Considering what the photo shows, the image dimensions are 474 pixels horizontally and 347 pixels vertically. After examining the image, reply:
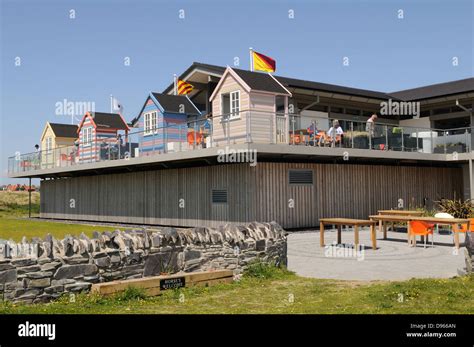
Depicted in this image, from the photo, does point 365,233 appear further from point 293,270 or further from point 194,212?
point 293,270

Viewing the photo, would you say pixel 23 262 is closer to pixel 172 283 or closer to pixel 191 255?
pixel 172 283

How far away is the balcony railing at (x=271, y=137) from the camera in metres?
19.2

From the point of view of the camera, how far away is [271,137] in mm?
19016

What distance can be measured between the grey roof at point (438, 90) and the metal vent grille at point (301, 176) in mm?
11955

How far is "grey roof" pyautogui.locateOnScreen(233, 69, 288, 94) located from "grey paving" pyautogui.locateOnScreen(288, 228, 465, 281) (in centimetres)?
676

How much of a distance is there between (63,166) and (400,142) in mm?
18914

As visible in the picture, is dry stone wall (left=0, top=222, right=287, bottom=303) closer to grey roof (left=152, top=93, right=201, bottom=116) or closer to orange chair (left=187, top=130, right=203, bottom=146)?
orange chair (left=187, top=130, right=203, bottom=146)

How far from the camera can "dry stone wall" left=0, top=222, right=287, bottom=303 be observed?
765 centimetres

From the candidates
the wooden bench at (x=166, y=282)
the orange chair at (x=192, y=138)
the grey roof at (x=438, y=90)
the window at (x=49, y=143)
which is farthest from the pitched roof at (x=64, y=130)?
the wooden bench at (x=166, y=282)

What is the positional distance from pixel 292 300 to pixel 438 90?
2722cm

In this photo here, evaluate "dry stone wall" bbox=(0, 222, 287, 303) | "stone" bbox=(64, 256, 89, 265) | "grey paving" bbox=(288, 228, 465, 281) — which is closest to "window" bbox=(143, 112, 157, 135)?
"grey paving" bbox=(288, 228, 465, 281)

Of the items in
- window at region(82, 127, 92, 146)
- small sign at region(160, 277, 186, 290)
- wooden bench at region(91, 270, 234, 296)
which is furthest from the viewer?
window at region(82, 127, 92, 146)

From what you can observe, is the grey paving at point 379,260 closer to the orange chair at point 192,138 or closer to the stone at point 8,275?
the stone at point 8,275
